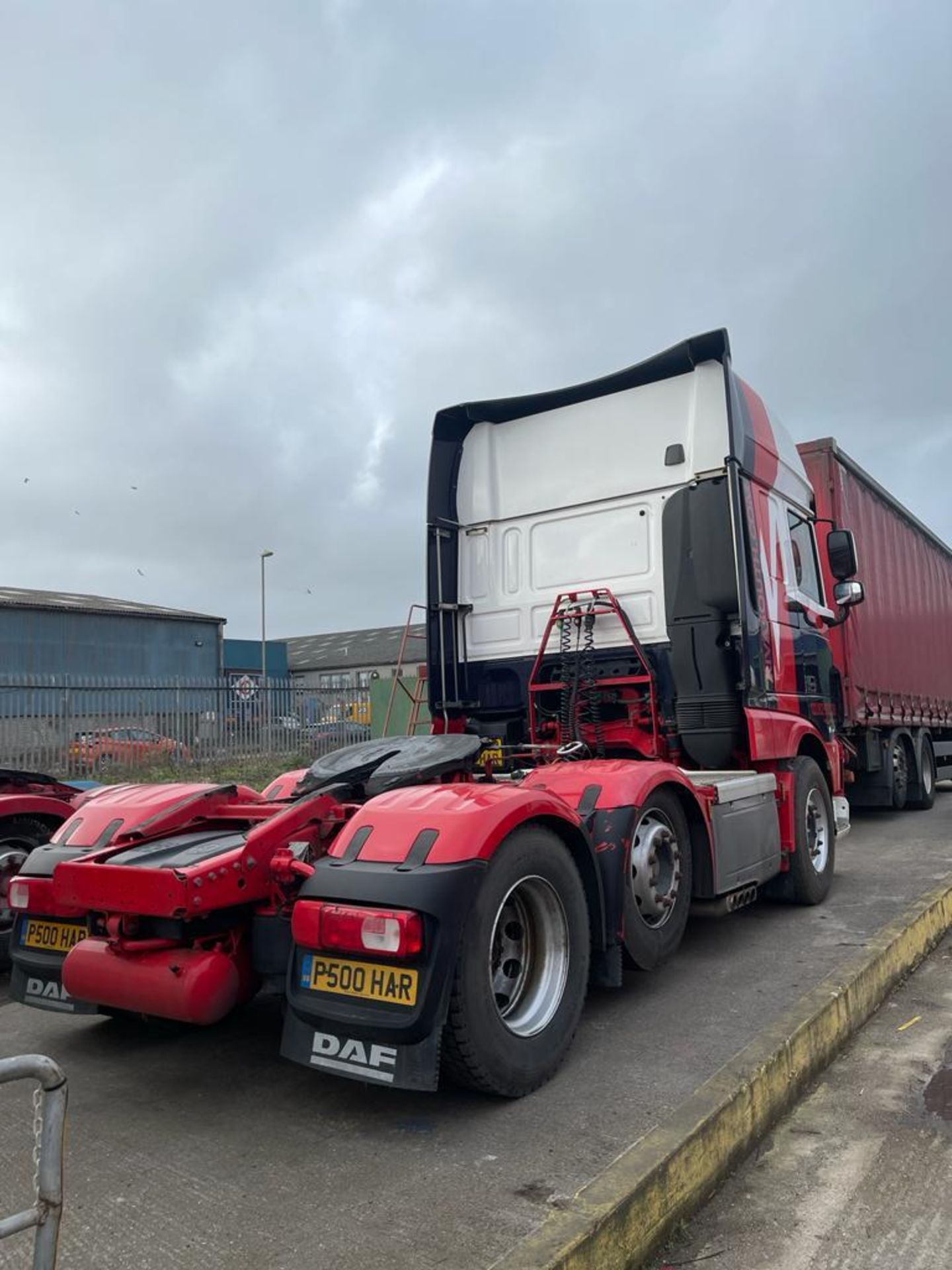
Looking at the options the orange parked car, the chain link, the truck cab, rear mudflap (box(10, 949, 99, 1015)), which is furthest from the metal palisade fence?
the chain link

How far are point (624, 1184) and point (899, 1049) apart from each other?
201 cm

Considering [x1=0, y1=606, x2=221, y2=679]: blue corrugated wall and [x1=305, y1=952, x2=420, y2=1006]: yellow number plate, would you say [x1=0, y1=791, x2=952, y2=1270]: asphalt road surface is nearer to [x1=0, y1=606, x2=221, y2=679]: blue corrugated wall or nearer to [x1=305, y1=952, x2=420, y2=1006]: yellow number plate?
[x1=305, y1=952, x2=420, y2=1006]: yellow number plate

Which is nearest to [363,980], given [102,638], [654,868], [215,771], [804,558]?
[654,868]

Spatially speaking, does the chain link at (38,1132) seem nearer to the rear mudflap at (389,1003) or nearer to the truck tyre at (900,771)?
the rear mudflap at (389,1003)

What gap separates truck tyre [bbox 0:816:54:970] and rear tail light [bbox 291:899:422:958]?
2574 millimetres

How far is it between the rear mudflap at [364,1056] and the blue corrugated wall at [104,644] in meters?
30.6

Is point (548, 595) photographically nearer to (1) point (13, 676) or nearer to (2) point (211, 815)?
(2) point (211, 815)

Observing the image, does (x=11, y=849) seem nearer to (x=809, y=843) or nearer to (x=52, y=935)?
(x=52, y=935)

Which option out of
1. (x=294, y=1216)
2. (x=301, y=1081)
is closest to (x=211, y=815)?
(x=301, y=1081)

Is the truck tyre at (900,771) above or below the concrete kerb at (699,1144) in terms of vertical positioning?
above

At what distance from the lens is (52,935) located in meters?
3.81

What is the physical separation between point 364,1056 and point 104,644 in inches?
1397

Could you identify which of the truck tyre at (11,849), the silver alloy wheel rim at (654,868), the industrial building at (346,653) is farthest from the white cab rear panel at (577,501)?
the industrial building at (346,653)

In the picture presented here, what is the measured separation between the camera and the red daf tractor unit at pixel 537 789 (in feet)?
10.3
